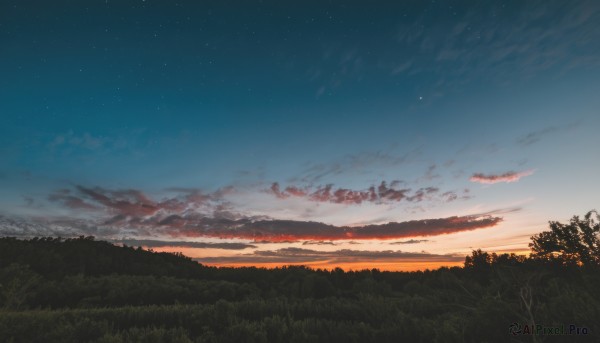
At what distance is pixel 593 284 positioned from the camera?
9031 millimetres

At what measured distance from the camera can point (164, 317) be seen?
16.3 m

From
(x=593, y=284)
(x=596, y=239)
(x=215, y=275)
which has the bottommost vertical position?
(x=215, y=275)

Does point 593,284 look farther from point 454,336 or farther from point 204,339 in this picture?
point 204,339

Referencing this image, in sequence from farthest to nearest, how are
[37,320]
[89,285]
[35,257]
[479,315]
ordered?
1. [35,257]
2. [89,285]
3. [37,320]
4. [479,315]

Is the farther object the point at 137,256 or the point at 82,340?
the point at 137,256

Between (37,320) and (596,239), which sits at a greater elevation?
(596,239)

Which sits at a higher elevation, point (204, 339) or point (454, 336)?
point (454, 336)

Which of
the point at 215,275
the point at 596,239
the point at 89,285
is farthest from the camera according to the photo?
the point at 215,275

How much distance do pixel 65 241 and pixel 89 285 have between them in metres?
78.8

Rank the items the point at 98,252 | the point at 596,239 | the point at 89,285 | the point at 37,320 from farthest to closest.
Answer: the point at 98,252
the point at 89,285
the point at 596,239
the point at 37,320

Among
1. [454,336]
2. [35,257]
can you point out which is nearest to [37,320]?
[454,336]

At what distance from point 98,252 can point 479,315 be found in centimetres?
10888

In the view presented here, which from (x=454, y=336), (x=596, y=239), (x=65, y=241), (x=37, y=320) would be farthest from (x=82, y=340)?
(x=65, y=241)

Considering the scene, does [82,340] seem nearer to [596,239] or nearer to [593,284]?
[593,284]
